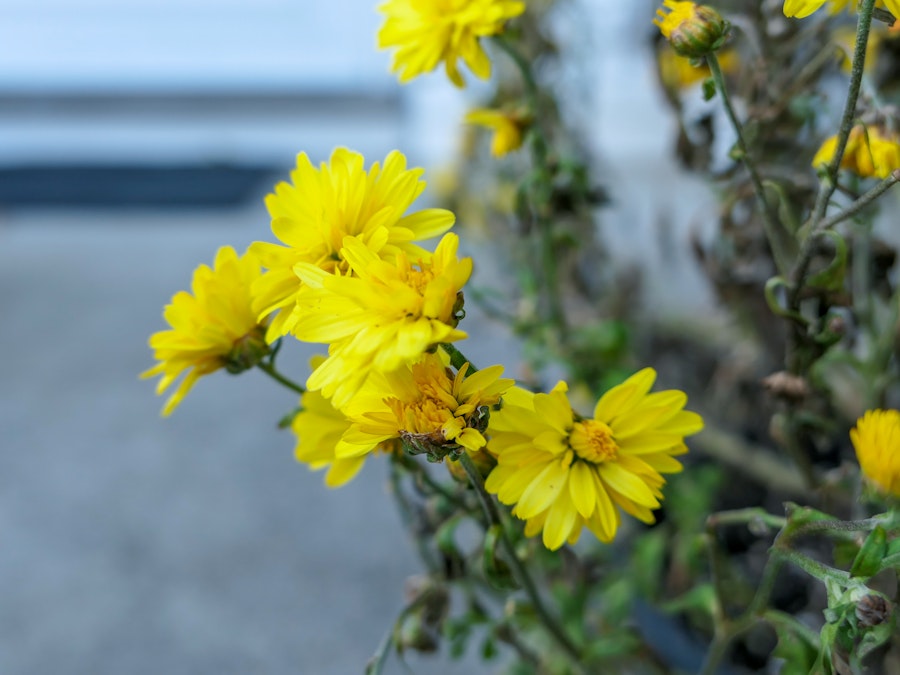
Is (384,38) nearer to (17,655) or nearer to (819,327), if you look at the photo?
(819,327)

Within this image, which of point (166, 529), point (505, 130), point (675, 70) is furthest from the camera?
point (166, 529)

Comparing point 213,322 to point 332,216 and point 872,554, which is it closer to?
point 332,216

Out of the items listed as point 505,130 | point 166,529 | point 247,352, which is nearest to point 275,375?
point 247,352

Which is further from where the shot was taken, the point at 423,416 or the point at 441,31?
the point at 441,31

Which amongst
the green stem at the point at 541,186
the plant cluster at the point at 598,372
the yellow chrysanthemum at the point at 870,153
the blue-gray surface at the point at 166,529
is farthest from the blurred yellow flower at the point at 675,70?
the blue-gray surface at the point at 166,529

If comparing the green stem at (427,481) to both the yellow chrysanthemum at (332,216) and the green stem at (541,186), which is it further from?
the green stem at (541,186)

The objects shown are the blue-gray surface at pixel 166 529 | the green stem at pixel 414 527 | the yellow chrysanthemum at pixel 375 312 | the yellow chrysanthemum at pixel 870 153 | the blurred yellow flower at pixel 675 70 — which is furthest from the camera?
the blue-gray surface at pixel 166 529

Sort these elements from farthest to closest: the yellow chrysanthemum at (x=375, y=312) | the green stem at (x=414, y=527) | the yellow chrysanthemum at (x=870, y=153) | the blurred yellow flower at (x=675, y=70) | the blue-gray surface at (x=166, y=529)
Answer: the blue-gray surface at (x=166, y=529), the blurred yellow flower at (x=675, y=70), the green stem at (x=414, y=527), the yellow chrysanthemum at (x=870, y=153), the yellow chrysanthemum at (x=375, y=312)
